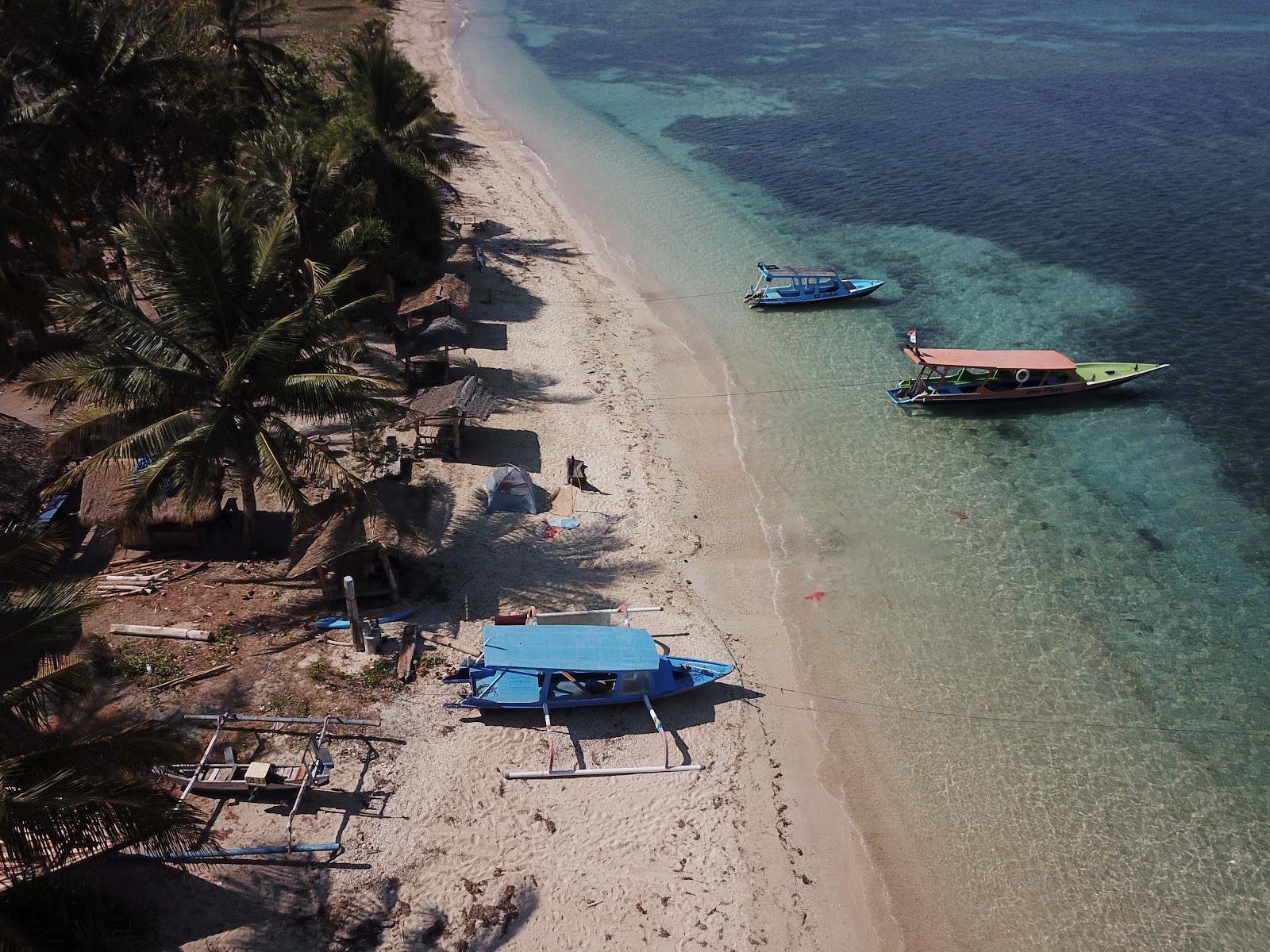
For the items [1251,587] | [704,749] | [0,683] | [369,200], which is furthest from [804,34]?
[0,683]

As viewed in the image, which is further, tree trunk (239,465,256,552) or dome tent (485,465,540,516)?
dome tent (485,465,540,516)

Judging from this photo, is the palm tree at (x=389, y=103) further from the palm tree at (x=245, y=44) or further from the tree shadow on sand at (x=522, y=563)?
the tree shadow on sand at (x=522, y=563)

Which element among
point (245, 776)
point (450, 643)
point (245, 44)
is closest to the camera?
point (245, 776)

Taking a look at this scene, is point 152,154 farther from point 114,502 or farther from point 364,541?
point 364,541

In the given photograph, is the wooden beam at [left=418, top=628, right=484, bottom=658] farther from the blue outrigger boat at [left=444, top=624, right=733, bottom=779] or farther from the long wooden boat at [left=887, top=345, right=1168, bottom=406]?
the long wooden boat at [left=887, top=345, right=1168, bottom=406]

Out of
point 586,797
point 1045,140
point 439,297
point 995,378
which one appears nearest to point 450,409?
point 439,297

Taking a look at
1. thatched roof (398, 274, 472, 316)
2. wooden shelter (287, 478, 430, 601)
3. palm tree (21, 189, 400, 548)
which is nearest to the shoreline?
thatched roof (398, 274, 472, 316)

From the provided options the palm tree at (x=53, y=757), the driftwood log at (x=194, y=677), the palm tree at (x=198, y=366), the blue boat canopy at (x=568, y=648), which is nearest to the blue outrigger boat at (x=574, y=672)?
the blue boat canopy at (x=568, y=648)
